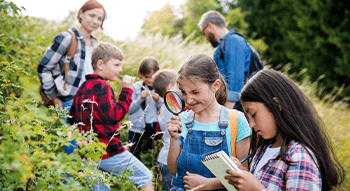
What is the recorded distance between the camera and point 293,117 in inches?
66.1

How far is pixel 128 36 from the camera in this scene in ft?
28.7

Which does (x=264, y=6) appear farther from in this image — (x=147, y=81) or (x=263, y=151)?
(x=263, y=151)

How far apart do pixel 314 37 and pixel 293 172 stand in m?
8.67

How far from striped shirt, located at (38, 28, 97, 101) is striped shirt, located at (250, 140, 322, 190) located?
2.49 metres

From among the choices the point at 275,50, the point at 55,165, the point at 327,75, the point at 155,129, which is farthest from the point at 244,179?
the point at 275,50

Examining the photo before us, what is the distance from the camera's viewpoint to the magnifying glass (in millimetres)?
1970

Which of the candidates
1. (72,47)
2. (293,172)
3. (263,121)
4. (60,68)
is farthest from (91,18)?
(293,172)

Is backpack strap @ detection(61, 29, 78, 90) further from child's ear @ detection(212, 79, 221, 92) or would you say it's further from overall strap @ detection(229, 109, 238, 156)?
overall strap @ detection(229, 109, 238, 156)

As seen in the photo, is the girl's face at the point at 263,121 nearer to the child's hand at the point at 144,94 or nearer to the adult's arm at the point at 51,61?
the child's hand at the point at 144,94

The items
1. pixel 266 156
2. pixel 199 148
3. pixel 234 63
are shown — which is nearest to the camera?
pixel 266 156

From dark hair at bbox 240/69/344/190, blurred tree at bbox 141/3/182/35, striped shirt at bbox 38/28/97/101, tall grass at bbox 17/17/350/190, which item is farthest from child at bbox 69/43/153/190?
blurred tree at bbox 141/3/182/35

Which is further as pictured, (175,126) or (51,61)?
(51,61)

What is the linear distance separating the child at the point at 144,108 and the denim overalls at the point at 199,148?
1.55m

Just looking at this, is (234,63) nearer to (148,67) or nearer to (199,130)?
(148,67)
